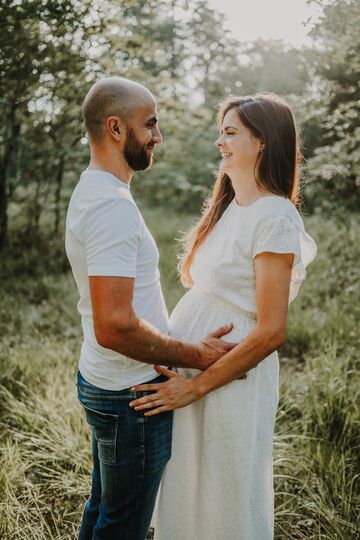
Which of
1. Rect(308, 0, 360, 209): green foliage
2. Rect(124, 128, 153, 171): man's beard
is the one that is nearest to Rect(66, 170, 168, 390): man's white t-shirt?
Rect(124, 128, 153, 171): man's beard

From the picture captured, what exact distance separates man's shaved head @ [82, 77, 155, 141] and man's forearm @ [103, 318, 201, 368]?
0.72 m

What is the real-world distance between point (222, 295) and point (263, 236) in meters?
0.31

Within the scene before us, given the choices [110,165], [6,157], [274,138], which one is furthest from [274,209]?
[6,157]

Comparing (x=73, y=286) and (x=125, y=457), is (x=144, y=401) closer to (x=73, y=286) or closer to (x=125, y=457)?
(x=125, y=457)

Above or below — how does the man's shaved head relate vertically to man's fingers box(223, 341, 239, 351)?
above

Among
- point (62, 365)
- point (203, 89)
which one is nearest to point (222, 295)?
point (62, 365)

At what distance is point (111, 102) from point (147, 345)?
881mm

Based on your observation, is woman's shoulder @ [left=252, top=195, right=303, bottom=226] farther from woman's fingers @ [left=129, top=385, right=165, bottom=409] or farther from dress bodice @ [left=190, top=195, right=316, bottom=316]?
woman's fingers @ [left=129, top=385, right=165, bottom=409]

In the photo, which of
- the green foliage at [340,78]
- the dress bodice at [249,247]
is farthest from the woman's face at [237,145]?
the green foliage at [340,78]

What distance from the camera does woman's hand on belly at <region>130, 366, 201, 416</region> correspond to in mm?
1731

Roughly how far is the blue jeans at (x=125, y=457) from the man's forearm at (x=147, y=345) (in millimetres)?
176

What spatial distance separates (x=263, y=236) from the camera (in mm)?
1738

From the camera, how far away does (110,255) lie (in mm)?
1479

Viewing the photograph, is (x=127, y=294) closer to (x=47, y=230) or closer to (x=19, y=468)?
(x=19, y=468)
